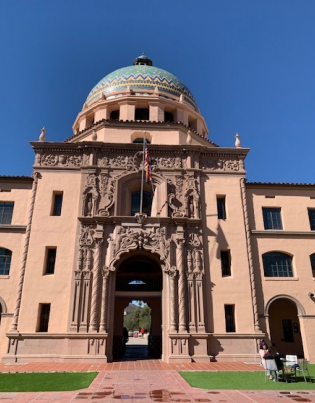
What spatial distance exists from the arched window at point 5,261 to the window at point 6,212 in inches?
79.9

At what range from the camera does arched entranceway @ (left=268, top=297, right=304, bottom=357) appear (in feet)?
73.0

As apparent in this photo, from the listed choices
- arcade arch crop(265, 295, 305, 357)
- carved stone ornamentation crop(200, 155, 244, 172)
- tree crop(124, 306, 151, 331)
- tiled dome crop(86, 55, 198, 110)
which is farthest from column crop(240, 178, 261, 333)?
tree crop(124, 306, 151, 331)

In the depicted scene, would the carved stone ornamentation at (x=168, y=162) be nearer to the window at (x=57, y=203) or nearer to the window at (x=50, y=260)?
the window at (x=57, y=203)

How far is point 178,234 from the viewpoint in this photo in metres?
20.5

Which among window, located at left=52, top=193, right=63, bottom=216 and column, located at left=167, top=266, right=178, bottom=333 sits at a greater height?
window, located at left=52, top=193, right=63, bottom=216

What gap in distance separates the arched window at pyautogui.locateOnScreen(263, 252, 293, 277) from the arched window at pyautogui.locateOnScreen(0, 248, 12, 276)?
16936 millimetres

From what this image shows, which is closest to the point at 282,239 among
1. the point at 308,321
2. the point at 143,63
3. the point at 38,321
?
the point at 308,321

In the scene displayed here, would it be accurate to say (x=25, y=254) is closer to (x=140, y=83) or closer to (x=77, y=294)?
(x=77, y=294)

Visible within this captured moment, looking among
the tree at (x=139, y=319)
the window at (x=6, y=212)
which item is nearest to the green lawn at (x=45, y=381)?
the window at (x=6, y=212)

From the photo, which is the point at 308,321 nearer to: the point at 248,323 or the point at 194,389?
the point at 248,323

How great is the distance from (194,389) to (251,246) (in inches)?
477

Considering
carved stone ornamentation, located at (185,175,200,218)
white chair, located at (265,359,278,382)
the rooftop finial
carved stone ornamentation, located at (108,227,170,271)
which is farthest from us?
the rooftop finial

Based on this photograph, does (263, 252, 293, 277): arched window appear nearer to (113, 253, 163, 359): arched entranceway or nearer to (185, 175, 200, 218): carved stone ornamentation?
(185, 175, 200, 218): carved stone ornamentation

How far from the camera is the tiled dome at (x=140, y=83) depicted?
29327mm
